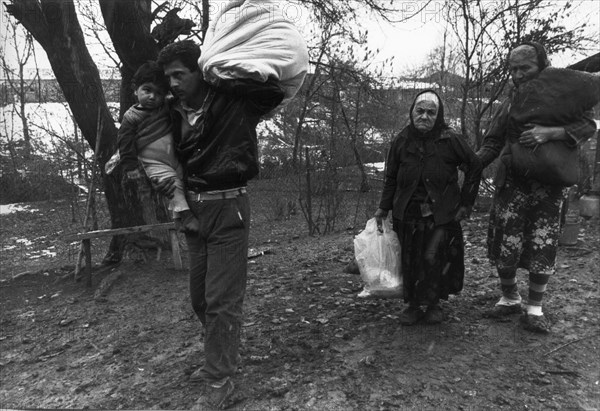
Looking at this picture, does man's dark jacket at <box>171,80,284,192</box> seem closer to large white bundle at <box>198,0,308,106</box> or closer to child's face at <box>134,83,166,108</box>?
large white bundle at <box>198,0,308,106</box>

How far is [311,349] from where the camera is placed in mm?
3154

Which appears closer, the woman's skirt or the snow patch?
the woman's skirt

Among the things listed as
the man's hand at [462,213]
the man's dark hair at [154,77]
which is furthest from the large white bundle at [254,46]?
the man's hand at [462,213]

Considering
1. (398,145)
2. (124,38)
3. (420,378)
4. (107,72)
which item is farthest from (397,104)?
(420,378)

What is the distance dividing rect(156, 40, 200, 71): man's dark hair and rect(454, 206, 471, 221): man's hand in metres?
1.89

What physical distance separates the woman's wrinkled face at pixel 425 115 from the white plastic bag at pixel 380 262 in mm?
726

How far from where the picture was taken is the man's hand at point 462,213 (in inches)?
124

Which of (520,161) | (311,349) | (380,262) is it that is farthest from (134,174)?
(520,161)

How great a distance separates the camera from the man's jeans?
2.47 meters

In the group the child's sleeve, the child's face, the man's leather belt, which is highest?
the child's face

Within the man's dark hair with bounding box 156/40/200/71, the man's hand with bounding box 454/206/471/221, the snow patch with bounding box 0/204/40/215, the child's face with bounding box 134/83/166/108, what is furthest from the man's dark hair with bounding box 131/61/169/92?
the snow patch with bounding box 0/204/40/215

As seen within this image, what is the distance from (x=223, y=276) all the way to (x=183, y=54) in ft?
3.83

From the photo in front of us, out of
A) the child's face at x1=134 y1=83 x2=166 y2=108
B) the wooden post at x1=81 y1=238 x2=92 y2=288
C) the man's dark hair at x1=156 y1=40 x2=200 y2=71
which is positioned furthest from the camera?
the wooden post at x1=81 y1=238 x2=92 y2=288

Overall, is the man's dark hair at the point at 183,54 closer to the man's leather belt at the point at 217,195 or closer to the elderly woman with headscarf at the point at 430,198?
the man's leather belt at the point at 217,195
